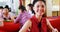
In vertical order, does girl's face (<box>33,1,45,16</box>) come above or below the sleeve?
above

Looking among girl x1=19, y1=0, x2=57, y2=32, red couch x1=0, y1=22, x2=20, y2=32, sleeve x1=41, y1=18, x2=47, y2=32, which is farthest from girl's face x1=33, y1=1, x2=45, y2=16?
red couch x1=0, y1=22, x2=20, y2=32

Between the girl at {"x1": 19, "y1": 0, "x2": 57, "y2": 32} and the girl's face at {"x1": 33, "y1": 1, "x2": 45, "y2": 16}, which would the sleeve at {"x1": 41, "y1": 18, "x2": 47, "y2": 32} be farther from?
the girl's face at {"x1": 33, "y1": 1, "x2": 45, "y2": 16}

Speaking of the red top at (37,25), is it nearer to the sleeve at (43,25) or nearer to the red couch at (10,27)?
the sleeve at (43,25)

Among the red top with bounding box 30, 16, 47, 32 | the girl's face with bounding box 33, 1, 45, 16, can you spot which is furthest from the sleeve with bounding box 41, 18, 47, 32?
the girl's face with bounding box 33, 1, 45, 16

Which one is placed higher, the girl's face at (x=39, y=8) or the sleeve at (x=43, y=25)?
A: the girl's face at (x=39, y=8)

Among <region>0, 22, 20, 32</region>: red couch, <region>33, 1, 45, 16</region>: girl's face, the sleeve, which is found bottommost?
<region>0, 22, 20, 32</region>: red couch

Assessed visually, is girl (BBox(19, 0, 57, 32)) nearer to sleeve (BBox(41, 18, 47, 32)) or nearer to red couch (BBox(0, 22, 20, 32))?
sleeve (BBox(41, 18, 47, 32))

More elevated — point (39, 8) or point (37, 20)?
point (39, 8)

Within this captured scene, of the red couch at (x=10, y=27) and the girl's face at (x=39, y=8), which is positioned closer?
the girl's face at (x=39, y=8)

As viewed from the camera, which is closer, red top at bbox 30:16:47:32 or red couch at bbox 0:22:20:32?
red top at bbox 30:16:47:32

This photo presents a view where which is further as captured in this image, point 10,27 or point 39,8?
point 10,27

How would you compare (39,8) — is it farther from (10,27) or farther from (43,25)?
(10,27)

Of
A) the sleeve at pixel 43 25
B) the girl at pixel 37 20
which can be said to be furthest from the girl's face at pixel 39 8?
the sleeve at pixel 43 25

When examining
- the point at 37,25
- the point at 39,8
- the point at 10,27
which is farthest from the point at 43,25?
the point at 10,27
